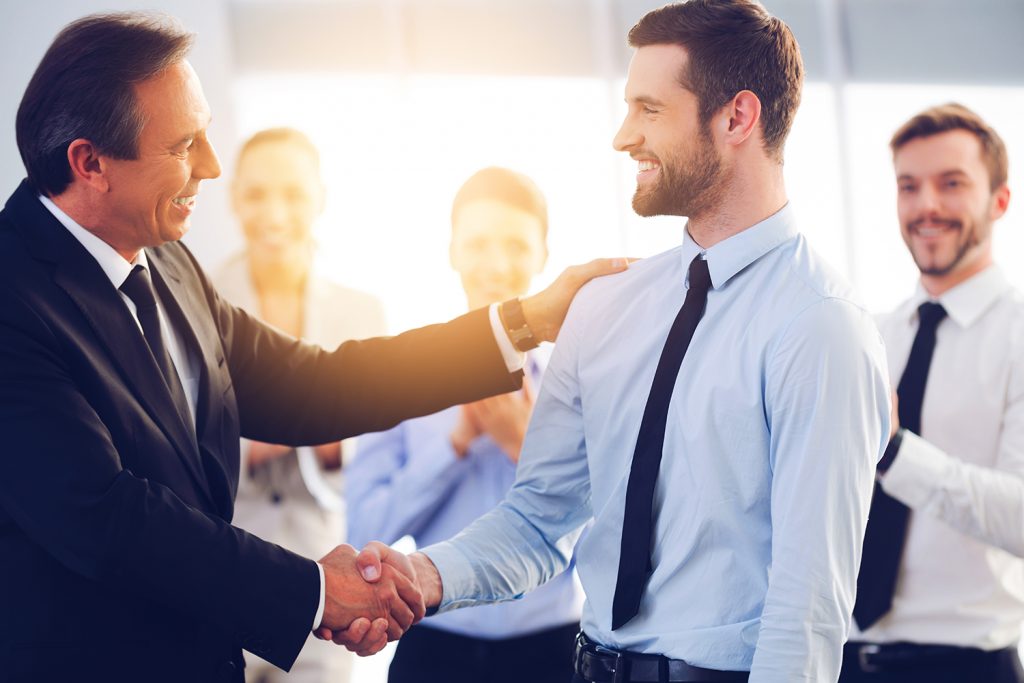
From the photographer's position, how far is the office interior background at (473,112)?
16.2 feet

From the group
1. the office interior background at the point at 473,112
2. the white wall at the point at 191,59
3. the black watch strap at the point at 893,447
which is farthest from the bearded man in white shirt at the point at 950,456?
the white wall at the point at 191,59

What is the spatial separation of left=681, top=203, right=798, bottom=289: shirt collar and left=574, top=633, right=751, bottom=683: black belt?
0.59 meters

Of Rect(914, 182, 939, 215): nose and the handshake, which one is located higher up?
Rect(914, 182, 939, 215): nose

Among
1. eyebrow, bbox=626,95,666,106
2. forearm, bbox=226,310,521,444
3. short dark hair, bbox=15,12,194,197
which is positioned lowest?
forearm, bbox=226,310,521,444

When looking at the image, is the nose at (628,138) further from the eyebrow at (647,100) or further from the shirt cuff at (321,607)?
the shirt cuff at (321,607)

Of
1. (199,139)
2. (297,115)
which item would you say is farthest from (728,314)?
(297,115)

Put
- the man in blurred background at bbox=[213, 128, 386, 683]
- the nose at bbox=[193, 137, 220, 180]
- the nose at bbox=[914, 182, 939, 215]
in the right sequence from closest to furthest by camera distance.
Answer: the nose at bbox=[193, 137, 220, 180]
the nose at bbox=[914, 182, 939, 215]
the man in blurred background at bbox=[213, 128, 386, 683]

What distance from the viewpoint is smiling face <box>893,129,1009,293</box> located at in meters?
2.74

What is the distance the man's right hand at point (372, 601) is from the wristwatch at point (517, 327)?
1.77 ft

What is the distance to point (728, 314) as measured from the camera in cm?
164

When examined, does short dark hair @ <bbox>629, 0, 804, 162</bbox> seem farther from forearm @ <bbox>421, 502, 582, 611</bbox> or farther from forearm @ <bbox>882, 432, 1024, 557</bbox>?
forearm @ <bbox>882, 432, 1024, 557</bbox>

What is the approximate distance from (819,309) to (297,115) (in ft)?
13.0

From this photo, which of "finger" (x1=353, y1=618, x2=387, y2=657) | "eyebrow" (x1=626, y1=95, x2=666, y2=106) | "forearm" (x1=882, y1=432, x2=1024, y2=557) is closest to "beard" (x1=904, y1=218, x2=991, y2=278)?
"forearm" (x1=882, y1=432, x2=1024, y2=557)

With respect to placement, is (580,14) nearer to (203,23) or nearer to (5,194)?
(203,23)
